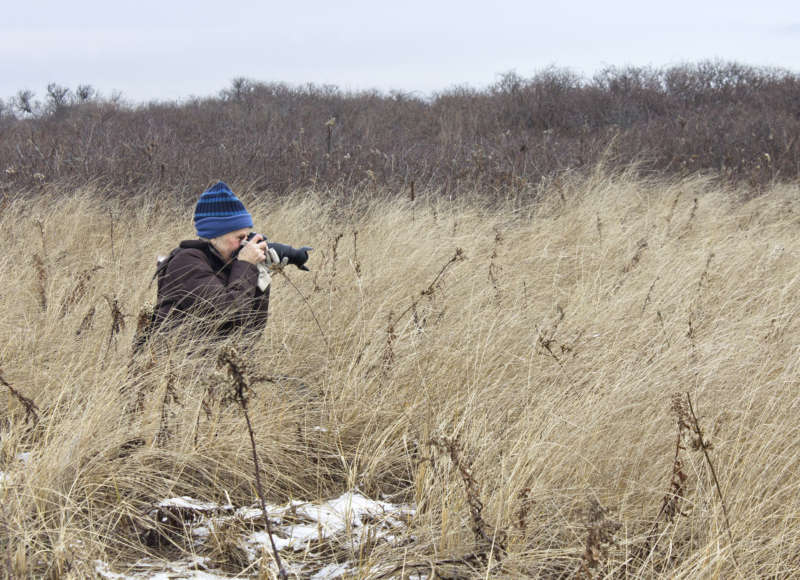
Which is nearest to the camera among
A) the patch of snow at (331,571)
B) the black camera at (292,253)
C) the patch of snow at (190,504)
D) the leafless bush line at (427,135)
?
the patch of snow at (331,571)

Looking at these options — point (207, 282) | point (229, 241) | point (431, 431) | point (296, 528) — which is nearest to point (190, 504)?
point (296, 528)

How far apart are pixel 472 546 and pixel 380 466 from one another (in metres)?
0.64

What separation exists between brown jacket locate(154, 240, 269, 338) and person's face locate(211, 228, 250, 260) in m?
0.04

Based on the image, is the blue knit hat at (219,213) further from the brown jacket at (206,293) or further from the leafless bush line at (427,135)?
the leafless bush line at (427,135)

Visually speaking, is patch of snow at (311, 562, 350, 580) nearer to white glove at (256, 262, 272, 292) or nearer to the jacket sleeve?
the jacket sleeve

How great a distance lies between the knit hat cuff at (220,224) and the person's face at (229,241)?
0.02 m

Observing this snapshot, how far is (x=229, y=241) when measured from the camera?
10.6 feet

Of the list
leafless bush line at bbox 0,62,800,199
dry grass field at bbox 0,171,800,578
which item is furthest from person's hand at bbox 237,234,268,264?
leafless bush line at bbox 0,62,800,199

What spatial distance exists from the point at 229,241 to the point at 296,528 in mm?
1396

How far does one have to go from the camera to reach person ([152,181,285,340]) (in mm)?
3109

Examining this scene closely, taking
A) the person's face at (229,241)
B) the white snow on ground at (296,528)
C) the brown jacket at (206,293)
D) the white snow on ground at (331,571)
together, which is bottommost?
the white snow on ground at (331,571)

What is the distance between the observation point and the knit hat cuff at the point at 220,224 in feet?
10.5

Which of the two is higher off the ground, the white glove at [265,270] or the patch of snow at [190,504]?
the white glove at [265,270]

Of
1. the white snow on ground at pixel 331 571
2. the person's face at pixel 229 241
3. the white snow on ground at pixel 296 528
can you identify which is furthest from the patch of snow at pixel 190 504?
the person's face at pixel 229 241
